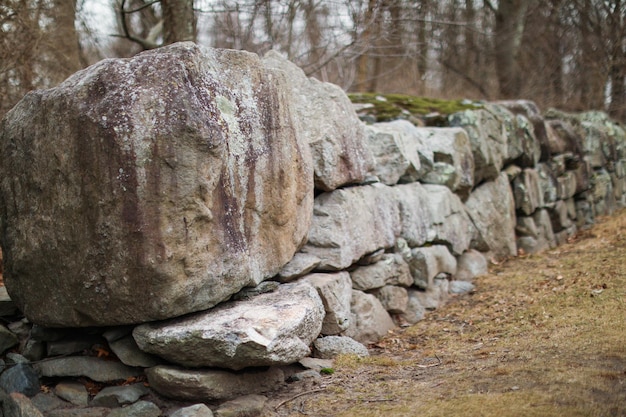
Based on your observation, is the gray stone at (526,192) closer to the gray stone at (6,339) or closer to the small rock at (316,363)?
the small rock at (316,363)

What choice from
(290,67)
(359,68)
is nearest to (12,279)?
(290,67)

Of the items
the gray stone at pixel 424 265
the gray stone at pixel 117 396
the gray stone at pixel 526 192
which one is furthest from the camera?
the gray stone at pixel 526 192

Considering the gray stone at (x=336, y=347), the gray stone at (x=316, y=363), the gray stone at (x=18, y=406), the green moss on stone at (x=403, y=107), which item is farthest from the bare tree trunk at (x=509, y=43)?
the gray stone at (x=18, y=406)

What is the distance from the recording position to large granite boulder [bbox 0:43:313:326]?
12.6 ft

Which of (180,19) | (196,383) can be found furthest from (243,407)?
(180,19)

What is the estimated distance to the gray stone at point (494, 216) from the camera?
28.3 feet

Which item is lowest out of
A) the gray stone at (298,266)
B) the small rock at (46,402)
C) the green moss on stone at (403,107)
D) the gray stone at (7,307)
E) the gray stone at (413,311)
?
the gray stone at (413,311)

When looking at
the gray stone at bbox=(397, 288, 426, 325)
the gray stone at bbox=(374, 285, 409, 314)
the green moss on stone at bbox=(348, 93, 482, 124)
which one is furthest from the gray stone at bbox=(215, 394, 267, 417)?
the green moss on stone at bbox=(348, 93, 482, 124)

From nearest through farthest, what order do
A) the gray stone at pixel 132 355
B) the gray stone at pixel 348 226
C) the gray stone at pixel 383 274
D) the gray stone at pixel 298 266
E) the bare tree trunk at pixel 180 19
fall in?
the gray stone at pixel 132 355 → the gray stone at pixel 298 266 → the gray stone at pixel 348 226 → the gray stone at pixel 383 274 → the bare tree trunk at pixel 180 19

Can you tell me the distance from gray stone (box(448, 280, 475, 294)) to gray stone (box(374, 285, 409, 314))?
3.40 ft

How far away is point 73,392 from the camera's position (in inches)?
161

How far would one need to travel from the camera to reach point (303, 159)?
513cm

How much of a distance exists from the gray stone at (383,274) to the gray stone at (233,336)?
1.79 m

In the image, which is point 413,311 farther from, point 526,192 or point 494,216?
point 526,192
